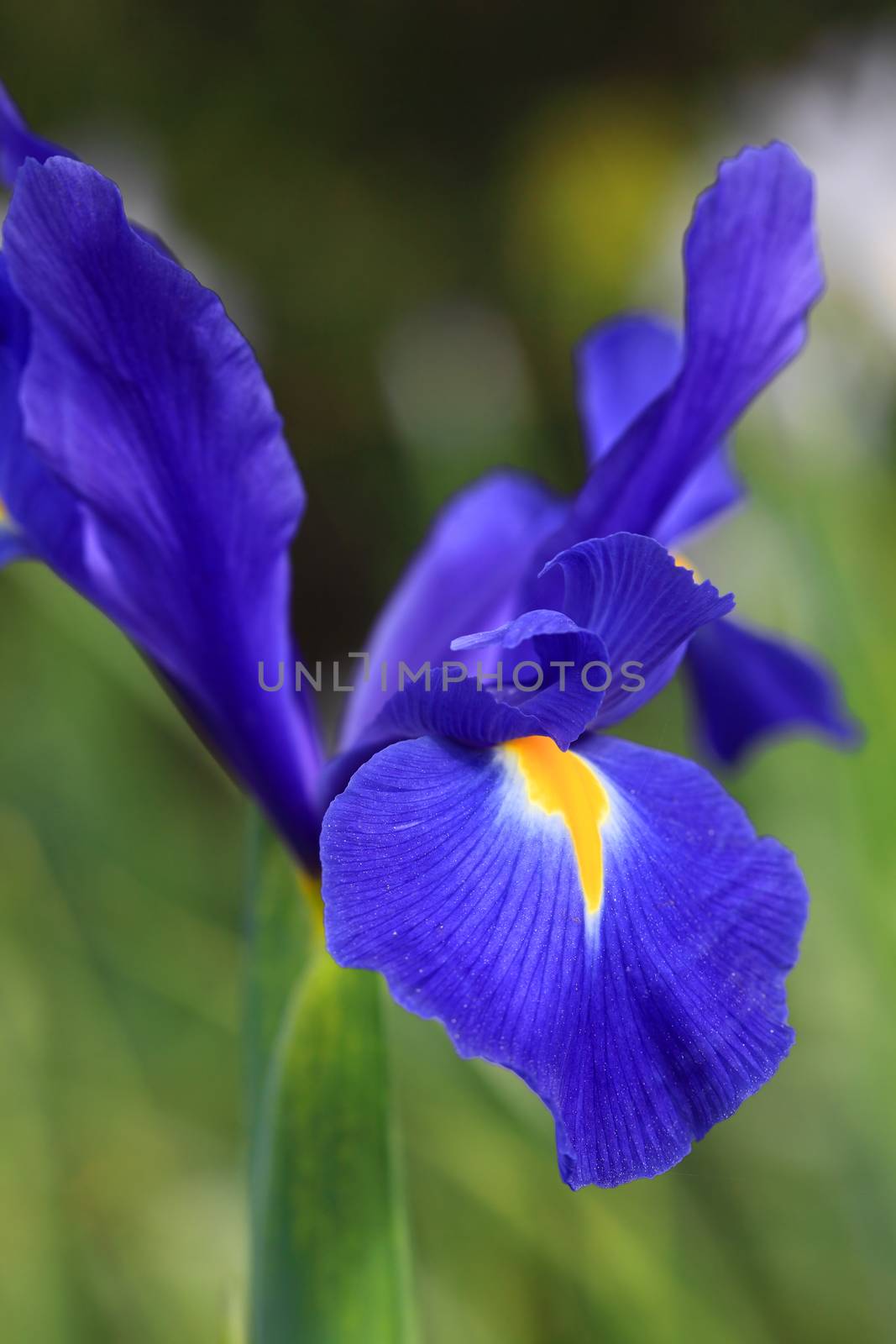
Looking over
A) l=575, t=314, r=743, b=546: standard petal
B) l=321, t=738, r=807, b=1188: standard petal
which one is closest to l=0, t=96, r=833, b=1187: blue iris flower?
l=321, t=738, r=807, b=1188: standard petal

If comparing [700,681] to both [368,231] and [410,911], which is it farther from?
[368,231]

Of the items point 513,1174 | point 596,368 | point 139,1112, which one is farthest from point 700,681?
point 139,1112

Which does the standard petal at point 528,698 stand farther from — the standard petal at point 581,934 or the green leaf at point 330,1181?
the green leaf at point 330,1181

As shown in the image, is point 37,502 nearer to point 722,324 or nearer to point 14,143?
point 14,143

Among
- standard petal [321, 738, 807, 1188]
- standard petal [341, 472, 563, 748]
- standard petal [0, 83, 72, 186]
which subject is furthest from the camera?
standard petal [341, 472, 563, 748]

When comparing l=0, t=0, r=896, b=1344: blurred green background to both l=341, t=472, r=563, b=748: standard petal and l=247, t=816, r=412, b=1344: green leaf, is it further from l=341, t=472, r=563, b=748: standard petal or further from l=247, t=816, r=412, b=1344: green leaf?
l=341, t=472, r=563, b=748: standard petal

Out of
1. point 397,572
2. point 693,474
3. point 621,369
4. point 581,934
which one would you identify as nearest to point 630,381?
point 621,369

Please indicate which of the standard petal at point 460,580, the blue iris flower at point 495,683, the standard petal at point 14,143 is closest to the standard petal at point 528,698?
the blue iris flower at point 495,683

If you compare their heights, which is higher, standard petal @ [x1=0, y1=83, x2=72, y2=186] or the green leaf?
standard petal @ [x1=0, y1=83, x2=72, y2=186]
